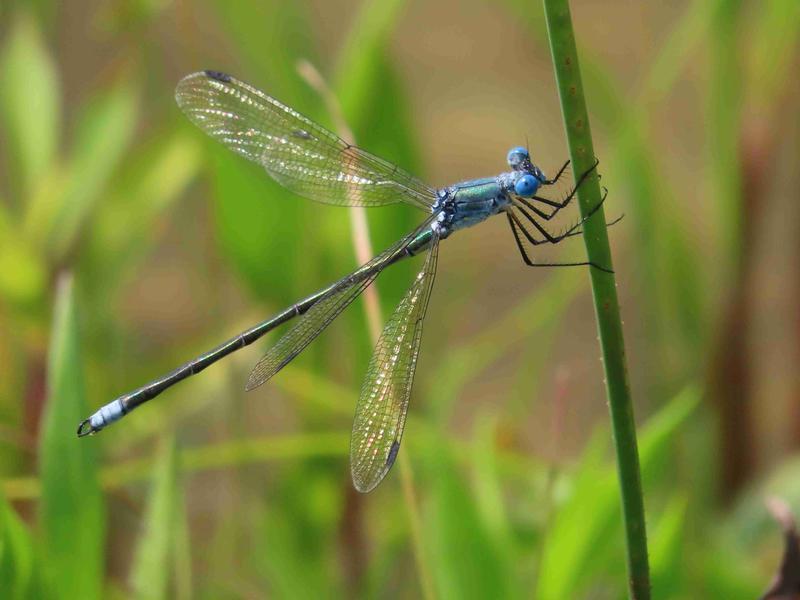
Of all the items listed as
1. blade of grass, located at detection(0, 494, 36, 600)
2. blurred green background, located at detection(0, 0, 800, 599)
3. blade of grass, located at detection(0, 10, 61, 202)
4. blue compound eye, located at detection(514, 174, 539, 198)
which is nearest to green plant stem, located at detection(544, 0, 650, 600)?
blurred green background, located at detection(0, 0, 800, 599)

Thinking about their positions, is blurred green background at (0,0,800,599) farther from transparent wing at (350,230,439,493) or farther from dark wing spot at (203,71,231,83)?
dark wing spot at (203,71,231,83)

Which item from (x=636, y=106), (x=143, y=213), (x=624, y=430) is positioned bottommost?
(x=624, y=430)

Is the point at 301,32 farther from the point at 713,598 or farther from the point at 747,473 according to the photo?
the point at 747,473

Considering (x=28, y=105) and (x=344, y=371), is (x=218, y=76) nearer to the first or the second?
(x=28, y=105)

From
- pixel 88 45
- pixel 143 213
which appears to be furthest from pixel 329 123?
pixel 88 45

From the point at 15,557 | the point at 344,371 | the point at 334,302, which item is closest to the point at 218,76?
the point at 334,302

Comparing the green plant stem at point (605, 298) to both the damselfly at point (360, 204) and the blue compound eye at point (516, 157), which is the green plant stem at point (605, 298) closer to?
the damselfly at point (360, 204)
